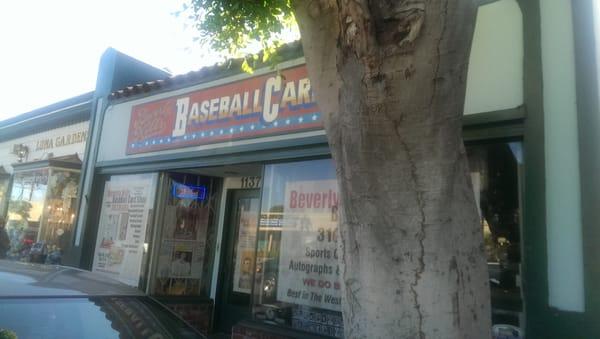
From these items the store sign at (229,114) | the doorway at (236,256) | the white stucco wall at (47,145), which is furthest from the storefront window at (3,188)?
the doorway at (236,256)

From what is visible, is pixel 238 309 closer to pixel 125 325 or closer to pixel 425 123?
pixel 125 325

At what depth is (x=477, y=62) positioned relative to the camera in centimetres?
457

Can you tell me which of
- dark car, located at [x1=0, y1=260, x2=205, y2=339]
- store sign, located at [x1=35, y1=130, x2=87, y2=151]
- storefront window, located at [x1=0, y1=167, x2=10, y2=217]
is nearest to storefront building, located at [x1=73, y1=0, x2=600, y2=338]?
store sign, located at [x1=35, y1=130, x2=87, y2=151]

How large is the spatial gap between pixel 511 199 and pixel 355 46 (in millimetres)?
2536

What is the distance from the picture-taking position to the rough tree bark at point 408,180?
221 cm

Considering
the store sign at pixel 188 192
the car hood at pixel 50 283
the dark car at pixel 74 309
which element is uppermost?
the store sign at pixel 188 192

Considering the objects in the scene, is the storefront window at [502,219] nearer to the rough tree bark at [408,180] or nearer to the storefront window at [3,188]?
the rough tree bark at [408,180]

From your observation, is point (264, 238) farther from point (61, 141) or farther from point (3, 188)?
point (3, 188)

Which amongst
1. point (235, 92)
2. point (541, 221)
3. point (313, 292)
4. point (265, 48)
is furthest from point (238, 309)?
point (541, 221)

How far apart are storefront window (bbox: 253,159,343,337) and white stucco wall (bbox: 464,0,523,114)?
189 cm

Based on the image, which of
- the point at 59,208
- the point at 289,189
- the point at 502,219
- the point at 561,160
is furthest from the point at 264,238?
the point at 59,208

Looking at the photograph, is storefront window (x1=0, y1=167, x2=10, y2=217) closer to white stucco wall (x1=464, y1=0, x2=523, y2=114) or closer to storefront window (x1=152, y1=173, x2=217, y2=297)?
storefront window (x1=152, y1=173, x2=217, y2=297)

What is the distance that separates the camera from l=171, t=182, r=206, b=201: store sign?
26.0 ft

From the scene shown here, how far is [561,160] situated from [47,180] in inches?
383
